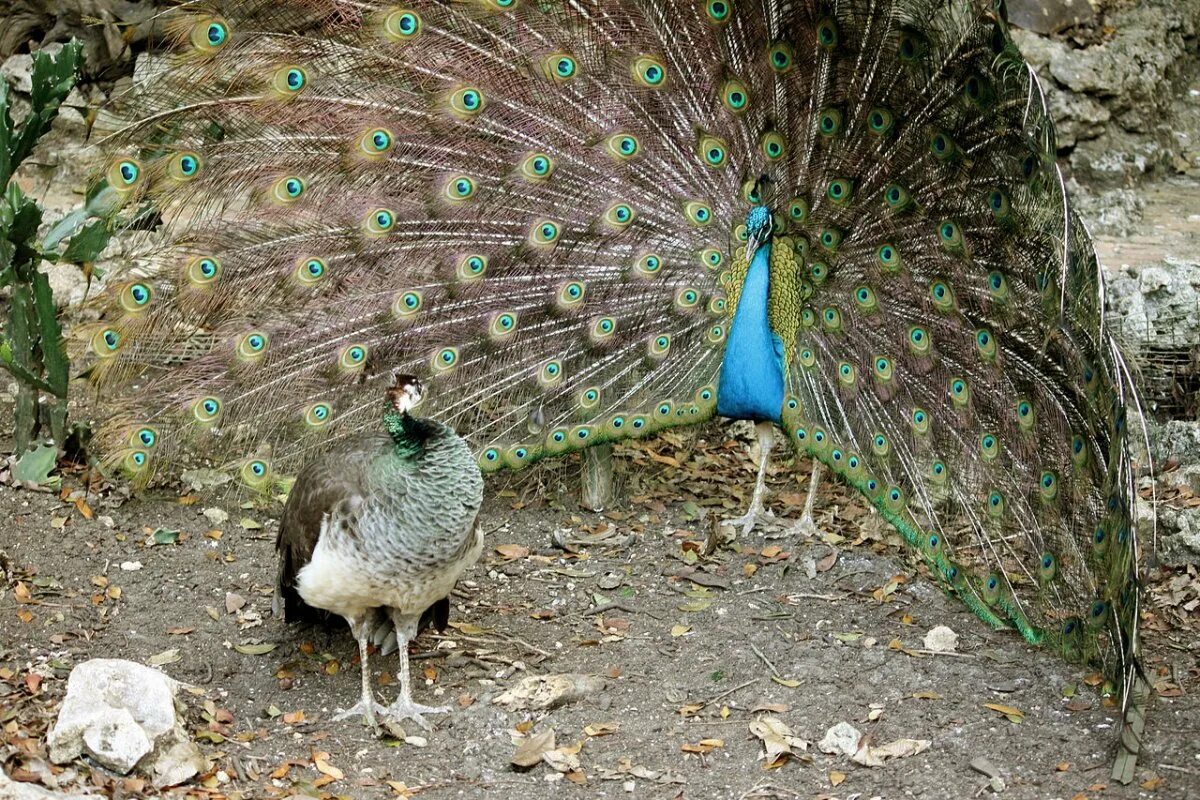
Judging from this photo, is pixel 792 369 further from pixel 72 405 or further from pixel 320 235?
pixel 72 405

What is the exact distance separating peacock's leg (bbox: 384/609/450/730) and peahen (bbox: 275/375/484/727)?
0.08 ft

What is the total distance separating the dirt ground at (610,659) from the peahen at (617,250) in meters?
0.43

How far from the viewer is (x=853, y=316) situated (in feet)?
18.8

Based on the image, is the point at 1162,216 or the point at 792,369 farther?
the point at 1162,216

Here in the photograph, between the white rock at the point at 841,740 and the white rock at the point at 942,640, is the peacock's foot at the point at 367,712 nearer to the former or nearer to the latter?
the white rock at the point at 841,740

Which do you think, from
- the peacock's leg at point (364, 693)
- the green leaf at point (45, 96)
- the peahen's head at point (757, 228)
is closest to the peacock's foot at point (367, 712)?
the peacock's leg at point (364, 693)

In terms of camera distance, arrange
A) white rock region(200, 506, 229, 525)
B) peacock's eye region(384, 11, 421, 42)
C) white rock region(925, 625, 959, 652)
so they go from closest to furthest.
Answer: white rock region(925, 625, 959, 652) → peacock's eye region(384, 11, 421, 42) → white rock region(200, 506, 229, 525)

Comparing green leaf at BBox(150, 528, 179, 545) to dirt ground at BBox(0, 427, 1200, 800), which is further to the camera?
green leaf at BBox(150, 528, 179, 545)

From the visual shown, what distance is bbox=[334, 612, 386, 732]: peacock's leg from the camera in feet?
15.5

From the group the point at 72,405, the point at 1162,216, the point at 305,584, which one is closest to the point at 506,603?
the point at 305,584

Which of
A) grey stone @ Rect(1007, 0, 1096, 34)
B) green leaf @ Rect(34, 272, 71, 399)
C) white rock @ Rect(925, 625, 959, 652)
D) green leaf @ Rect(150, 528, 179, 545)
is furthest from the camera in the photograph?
grey stone @ Rect(1007, 0, 1096, 34)

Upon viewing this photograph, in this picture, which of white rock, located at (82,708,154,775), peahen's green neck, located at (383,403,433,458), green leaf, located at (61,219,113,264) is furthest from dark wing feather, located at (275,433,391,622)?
green leaf, located at (61,219,113,264)

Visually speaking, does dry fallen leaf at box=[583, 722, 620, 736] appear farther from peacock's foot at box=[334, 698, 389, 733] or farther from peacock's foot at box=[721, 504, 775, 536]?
peacock's foot at box=[721, 504, 775, 536]

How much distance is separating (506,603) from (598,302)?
1345 millimetres
